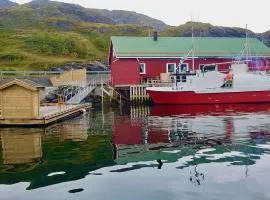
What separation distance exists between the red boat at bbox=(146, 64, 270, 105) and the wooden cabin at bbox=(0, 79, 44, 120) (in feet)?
60.5

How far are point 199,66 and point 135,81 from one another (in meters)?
8.09

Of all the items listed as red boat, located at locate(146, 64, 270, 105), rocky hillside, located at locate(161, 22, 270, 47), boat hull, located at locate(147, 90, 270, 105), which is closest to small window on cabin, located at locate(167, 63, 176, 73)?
red boat, located at locate(146, 64, 270, 105)

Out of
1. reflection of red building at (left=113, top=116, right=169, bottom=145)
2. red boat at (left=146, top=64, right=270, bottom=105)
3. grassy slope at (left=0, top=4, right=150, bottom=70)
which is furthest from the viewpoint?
grassy slope at (left=0, top=4, right=150, bottom=70)

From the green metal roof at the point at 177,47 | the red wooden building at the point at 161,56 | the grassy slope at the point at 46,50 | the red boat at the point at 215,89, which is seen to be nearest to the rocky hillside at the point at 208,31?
the grassy slope at the point at 46,50

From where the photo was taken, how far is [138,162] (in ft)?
51.6

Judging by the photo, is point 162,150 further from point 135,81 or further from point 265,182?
point 135,81

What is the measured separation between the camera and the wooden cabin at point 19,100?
87.5ft

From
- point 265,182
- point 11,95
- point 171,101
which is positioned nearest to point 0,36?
point 171,101

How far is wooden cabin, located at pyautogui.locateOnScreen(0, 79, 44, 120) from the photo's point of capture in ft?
87.5

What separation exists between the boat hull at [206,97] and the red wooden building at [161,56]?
15.7 feet

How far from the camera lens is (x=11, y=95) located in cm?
2694

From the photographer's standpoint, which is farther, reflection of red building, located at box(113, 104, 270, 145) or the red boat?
the red boat

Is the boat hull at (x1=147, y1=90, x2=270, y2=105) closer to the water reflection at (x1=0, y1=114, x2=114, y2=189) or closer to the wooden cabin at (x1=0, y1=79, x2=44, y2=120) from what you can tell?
the water reflection at (x1=0, y1=114, x2=114, y2=189)

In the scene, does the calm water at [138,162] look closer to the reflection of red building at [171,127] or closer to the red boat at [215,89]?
the reflection of red building at [171,127]
